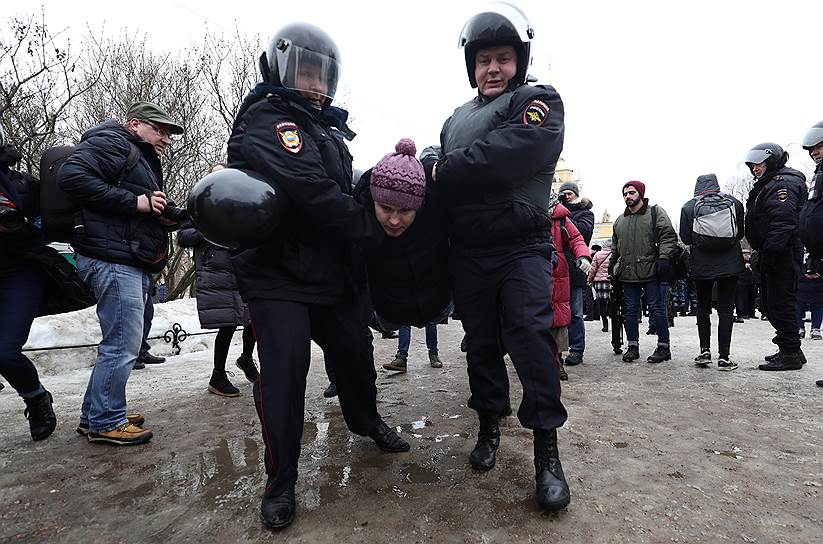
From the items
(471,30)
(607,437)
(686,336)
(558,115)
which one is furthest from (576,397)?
(686,336)

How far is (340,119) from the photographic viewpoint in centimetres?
243

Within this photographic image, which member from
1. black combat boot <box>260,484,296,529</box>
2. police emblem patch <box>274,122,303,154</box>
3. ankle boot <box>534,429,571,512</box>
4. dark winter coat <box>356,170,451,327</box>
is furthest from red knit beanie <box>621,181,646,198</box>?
black combat boot <box>260,484,296,529</box>

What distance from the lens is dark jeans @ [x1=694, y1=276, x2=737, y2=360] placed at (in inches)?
196

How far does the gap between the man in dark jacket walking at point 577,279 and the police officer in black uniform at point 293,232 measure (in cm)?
312

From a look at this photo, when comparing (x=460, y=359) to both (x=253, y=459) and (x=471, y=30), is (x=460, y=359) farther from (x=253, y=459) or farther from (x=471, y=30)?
(x=471, y=30)

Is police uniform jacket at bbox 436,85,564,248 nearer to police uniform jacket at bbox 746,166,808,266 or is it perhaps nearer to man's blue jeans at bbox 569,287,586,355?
man's blue jeans at bbox 569,287,586,355

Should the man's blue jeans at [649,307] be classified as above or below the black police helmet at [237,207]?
below

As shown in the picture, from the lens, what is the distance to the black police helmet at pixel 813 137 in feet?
14.0

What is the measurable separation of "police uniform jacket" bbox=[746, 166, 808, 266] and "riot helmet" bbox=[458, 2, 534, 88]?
11.6 ft

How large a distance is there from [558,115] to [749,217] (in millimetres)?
3845

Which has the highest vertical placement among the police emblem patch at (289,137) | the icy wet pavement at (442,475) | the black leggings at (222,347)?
the police emblem patch at (289,137)

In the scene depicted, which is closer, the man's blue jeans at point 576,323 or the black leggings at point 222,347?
the black leggings at point 222,347

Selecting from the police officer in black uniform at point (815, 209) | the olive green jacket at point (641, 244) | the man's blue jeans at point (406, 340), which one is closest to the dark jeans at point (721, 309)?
the olive green jacket at point (641, 244)

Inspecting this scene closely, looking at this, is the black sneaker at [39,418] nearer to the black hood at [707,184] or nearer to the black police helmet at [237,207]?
the black police helmet at [237,207]
